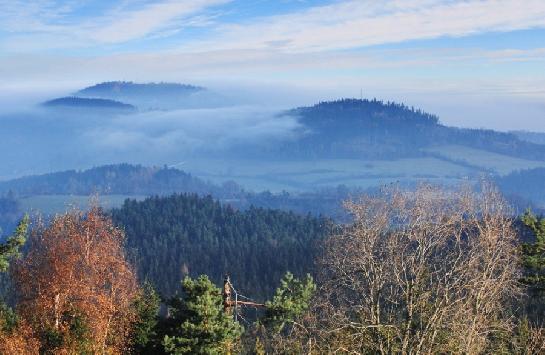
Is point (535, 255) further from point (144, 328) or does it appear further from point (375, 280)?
point (144, 328)

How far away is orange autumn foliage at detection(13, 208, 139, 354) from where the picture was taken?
27.4m

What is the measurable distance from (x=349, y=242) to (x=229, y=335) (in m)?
9.13

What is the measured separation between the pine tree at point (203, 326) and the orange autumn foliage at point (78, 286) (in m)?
3.01

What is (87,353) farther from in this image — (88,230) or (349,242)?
(349,242)

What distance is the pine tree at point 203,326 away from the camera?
30266 millimetres

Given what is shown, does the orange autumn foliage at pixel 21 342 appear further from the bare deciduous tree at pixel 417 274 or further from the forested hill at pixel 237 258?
the forested hill at pixel 237 258

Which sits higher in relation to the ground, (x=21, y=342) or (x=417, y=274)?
(x=417, y=274)

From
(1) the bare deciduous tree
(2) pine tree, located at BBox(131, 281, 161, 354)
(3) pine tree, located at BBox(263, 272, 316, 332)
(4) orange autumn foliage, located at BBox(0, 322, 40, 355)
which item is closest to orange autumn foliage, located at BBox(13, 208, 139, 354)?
(4) orange autumn foliage, located at BBox(0, 322, 40, 355)

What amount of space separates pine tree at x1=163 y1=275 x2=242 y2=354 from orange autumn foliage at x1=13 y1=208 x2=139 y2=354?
3.01 metres

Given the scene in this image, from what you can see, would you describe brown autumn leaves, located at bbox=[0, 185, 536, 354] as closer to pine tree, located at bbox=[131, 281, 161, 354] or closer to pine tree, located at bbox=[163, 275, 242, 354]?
pine tree, located at bbox=[163, 275, 242, 354]

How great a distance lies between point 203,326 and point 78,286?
6.53 meters

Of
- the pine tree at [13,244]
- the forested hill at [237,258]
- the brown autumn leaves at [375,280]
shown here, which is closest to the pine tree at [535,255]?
the brown autumn leaves at [375,280]

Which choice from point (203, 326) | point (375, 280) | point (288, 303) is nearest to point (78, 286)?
point (203, 326)

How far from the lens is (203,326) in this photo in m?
30.6
